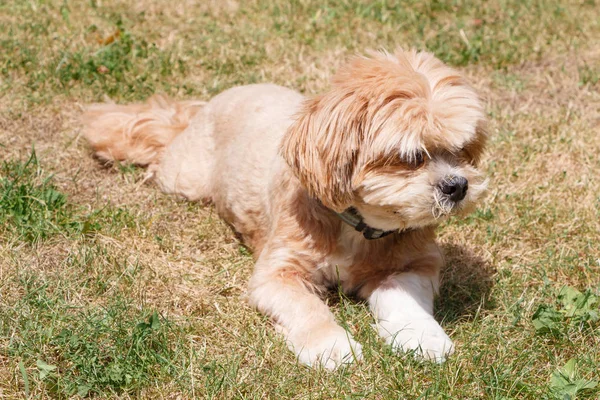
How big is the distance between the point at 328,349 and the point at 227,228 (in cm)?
150

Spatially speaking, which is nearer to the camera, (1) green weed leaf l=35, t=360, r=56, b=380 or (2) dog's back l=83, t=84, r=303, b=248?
(1) green weed leaf l=35, t=360, r=56, b=380

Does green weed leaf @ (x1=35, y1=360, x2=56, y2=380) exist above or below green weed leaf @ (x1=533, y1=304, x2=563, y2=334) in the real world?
below

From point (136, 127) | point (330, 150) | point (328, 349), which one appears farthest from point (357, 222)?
point (136, 127)

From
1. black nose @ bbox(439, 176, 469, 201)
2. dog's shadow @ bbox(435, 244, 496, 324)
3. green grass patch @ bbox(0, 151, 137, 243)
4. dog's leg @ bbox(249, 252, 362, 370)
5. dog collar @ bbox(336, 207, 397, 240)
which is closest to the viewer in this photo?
dog's leg @ bbox(249, 252, 362, 370)

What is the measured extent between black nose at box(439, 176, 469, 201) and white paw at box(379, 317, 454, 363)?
0.56 m

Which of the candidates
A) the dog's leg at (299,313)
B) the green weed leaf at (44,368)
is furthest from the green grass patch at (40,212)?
the green weed leaf at (44,368)

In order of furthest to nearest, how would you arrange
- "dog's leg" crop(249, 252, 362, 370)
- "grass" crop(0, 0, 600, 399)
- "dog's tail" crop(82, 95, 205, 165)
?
1. "dog's tail" crop(82, 95, 205, 165)
2. "dog's leg" crop(249, 252, 362, 370)
3. "grass" crop(0, 0, 600, 399)

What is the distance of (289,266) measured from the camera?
380 cm

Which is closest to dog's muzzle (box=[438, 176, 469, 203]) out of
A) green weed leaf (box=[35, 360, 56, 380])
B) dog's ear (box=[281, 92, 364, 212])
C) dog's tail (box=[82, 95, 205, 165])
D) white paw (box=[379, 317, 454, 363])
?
dog's ear (box=[281, 92, 364, 212])

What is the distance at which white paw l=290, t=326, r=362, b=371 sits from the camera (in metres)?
3.22

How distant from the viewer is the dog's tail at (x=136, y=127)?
516cm

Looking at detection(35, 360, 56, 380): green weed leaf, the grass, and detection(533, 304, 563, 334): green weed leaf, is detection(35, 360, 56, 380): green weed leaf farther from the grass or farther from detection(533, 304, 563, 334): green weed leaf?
detection(533, 304, 563, 334): green weed leaf

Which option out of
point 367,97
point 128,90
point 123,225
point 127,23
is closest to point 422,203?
point 367,97

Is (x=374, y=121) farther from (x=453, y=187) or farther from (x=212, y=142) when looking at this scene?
(x=212, y=142)
